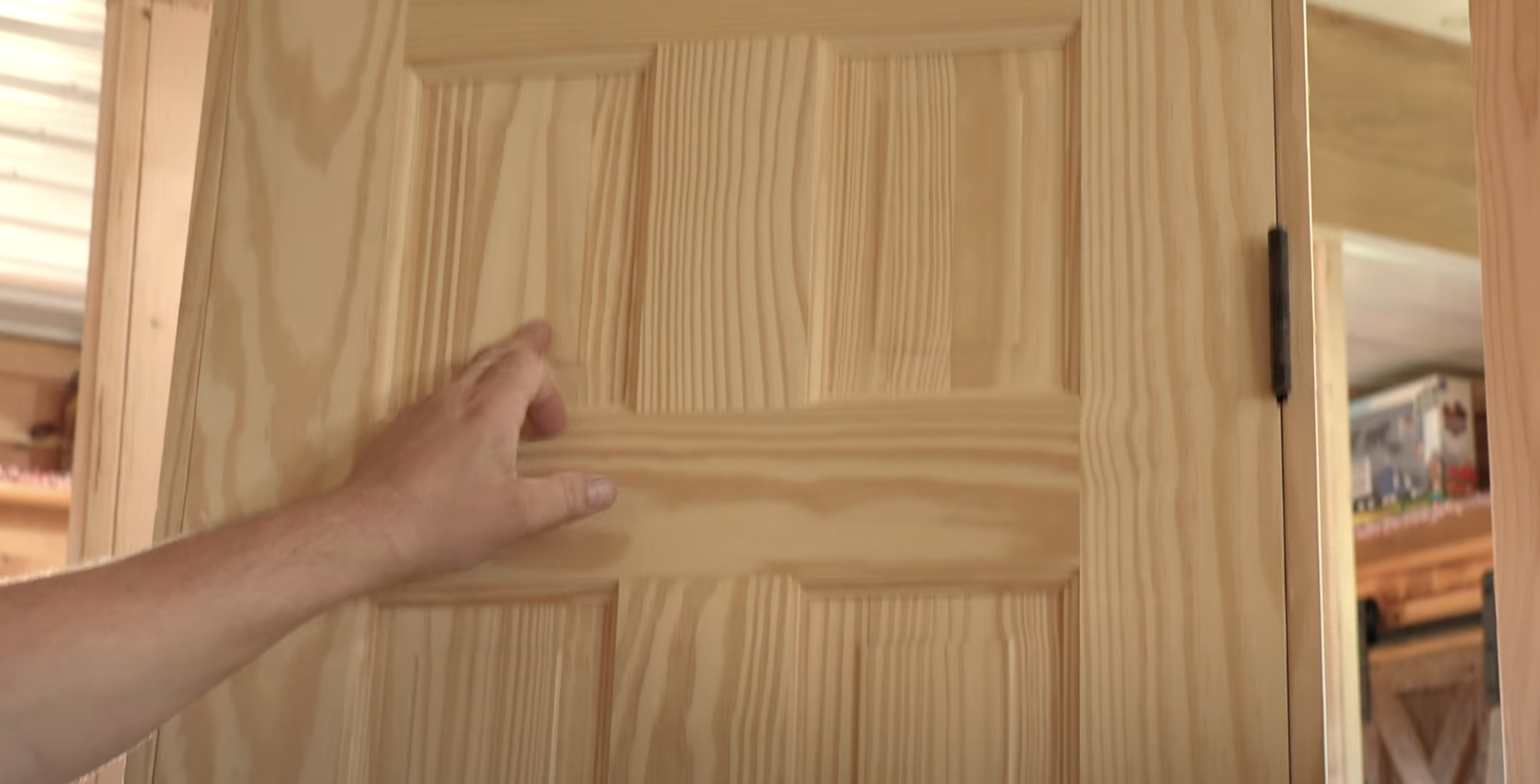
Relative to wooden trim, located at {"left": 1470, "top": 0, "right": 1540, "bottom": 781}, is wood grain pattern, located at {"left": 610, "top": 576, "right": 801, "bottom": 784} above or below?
below

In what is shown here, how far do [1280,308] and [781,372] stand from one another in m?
0.33

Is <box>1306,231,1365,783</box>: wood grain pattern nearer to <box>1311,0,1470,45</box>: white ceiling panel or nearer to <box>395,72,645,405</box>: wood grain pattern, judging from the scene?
<box>1311,0,1470,45</box>: white ceiling panel

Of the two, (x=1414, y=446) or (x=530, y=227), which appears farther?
(x=1414, y=446)

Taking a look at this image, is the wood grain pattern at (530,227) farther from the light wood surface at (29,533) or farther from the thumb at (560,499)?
the light wood surface at (29,533)

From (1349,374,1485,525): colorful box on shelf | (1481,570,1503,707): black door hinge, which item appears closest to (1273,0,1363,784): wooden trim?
(1481,570,1503,707): black door hinge

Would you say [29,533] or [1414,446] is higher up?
[1414,446]

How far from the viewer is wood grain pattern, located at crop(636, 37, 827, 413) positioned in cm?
122

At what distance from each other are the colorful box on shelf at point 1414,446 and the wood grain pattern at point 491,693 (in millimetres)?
3018

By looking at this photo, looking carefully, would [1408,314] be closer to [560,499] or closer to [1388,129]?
[1388,129]

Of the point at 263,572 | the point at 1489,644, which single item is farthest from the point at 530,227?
the point at 1489,644

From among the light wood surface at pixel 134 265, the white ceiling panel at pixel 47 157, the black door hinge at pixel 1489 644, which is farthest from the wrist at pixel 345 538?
the black door hinge at pixel 1489 644

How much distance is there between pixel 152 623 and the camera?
1.06 m

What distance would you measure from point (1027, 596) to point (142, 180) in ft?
4.69

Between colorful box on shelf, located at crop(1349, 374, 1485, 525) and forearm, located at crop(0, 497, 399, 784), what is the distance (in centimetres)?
314
